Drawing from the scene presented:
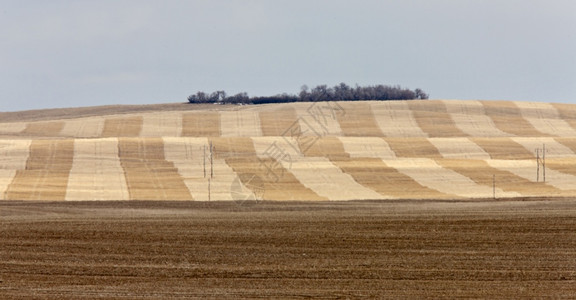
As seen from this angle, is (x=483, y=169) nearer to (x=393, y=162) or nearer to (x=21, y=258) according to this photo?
(x=393, y=162)

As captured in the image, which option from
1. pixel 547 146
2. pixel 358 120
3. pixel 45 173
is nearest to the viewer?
pixel 45 173

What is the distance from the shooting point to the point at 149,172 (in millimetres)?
52625

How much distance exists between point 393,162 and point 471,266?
3838 cm

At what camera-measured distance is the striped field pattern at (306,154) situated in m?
46.5

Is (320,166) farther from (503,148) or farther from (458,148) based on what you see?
(503,148)

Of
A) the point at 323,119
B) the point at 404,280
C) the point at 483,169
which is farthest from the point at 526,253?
the point at 323,119

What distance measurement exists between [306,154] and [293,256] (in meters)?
39.3

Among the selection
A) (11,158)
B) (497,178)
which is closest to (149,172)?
(11,158)

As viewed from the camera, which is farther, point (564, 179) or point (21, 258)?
point (564, 179)

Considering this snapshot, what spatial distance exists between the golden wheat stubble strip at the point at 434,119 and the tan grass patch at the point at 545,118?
6876 millimetres

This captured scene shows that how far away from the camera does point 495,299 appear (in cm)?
1481

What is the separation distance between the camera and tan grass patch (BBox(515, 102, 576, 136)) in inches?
2872

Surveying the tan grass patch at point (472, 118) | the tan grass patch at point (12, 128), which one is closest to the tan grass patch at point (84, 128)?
the tan grass patch at point (12, 128)

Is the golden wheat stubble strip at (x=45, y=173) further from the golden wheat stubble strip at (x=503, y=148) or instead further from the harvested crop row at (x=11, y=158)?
the golden wheat stubble strip at (x=503, y=148)
